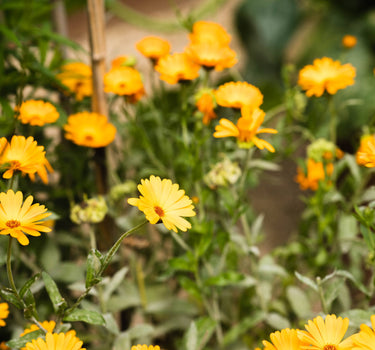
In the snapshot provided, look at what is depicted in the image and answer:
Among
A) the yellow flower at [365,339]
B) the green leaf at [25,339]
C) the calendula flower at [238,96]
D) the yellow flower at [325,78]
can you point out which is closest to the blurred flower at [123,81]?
the calendula flower at [238,96]

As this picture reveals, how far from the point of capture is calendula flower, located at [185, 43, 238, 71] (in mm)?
707

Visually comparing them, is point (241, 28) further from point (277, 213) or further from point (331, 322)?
point (331, 322)

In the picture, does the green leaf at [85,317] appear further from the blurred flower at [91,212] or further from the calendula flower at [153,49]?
the calendula flower at [153,49]

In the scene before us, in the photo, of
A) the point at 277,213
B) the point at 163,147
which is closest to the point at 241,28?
the point at 277,213

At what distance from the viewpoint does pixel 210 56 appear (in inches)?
28.1

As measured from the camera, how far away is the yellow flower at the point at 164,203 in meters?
0.47

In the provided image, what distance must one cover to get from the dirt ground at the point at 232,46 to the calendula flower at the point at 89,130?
0.38 metres

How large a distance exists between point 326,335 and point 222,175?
12.1 inches

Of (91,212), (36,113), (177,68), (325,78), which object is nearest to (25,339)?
(91,212)

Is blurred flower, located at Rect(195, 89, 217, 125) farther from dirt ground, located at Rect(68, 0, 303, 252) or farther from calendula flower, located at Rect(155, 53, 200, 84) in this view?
dirt ground, located at Rect(68, 0, 303, 252)

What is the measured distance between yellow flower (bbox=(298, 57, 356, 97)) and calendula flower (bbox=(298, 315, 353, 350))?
1.27 ft

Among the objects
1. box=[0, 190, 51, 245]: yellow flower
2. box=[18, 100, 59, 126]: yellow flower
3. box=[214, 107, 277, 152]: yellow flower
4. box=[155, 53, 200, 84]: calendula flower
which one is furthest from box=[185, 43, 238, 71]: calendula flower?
box=[0, 190, 51, 245]: yellow flower

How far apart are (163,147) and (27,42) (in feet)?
1.04

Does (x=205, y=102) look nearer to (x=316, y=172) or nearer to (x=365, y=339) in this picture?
(x=316, y=172)
